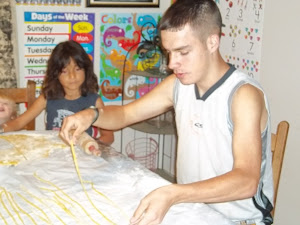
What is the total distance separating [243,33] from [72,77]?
95 cm

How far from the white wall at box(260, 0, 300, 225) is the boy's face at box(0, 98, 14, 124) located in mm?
1272

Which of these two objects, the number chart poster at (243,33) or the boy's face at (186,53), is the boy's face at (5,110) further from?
the number chart poster at (243,33)

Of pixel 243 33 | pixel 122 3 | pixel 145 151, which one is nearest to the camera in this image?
pixel 243 33

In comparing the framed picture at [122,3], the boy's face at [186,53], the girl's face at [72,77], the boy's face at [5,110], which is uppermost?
the framed picture at [122,3]

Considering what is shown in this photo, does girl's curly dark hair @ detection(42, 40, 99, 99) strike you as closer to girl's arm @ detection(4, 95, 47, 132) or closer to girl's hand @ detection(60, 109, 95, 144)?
girl's arm @ detection(4, 95, 47, 132)

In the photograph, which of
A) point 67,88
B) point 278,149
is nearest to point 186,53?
point 278,149

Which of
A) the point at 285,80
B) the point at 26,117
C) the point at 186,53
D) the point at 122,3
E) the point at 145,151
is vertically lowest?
the point at 145,151

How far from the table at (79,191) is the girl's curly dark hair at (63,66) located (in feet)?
2.48

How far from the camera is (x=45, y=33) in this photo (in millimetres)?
2596

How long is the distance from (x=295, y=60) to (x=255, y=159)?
1038 mm

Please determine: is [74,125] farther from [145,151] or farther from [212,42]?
[145,151]

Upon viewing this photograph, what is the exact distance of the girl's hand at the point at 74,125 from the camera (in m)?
1.27

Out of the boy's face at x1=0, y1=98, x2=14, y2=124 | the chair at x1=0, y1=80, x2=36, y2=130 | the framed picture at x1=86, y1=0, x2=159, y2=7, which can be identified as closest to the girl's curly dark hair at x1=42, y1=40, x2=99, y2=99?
the chair at x1=0, y1=80, x2=36, y2=130

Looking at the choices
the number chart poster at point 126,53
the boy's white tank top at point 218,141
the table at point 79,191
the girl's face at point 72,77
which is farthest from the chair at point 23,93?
the boy's white tank top at point 218,141
